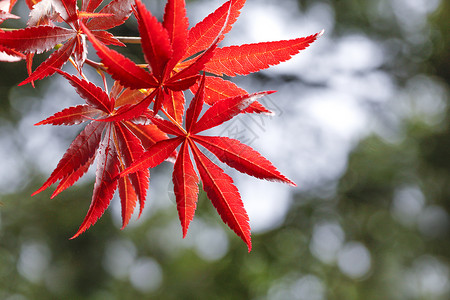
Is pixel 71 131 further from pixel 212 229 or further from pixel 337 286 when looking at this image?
pixel 337 286

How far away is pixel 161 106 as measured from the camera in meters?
0.51

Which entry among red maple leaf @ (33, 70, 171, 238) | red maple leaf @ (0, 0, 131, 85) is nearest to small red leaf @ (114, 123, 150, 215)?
red maple leaf @ (33, 70, 171, 238)

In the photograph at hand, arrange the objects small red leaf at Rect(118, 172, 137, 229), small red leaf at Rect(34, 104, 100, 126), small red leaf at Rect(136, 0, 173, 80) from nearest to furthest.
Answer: small red leaf at Rect(136, 0, 173, 80) < small red leaf at Rect(34, 104, 100, 126) < small red leaf at Rect(118, 172, 137, 229)

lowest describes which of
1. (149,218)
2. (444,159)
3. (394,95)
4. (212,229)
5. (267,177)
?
(149,218)

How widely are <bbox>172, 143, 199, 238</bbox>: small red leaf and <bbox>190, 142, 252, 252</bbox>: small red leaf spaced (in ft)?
0.05

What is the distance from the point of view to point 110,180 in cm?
55

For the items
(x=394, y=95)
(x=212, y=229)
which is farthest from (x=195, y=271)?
(x=394, y=95)

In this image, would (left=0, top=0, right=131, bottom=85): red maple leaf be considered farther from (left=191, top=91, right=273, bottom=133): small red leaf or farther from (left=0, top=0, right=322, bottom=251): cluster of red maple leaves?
(left=191, top=91, right=273, bottom=133): small red leaf

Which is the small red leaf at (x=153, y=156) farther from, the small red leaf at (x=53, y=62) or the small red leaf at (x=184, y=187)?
the small red leaf at (x=53, y=62)

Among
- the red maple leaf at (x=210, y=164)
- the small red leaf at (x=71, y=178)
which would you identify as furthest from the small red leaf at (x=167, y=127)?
the small red leaf at (x=71, y=178)

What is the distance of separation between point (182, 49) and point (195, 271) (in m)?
4.30

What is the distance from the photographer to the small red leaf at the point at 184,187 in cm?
54

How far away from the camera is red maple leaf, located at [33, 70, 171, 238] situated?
53cm

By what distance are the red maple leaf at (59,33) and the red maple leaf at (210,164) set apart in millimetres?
147
